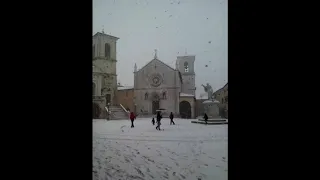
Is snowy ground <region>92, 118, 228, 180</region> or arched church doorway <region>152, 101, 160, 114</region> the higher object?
arched church doorway <region>152, 101, 160, 114</region>

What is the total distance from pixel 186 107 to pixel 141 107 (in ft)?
20.2

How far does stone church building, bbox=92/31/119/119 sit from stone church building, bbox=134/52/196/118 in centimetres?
326

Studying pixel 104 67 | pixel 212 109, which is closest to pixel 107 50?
pixel 104 67

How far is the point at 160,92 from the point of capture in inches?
1436

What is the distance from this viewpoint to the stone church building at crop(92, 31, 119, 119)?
118 ft

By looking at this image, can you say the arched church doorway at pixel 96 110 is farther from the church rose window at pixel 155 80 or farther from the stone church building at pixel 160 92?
the church rose window at pixel 155 80

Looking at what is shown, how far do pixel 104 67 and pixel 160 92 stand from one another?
8.32 m

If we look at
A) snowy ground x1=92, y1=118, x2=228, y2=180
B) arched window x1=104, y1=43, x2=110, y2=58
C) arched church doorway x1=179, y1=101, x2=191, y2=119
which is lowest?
snowy ground x1=92, y1=118, x2=228, y2=180

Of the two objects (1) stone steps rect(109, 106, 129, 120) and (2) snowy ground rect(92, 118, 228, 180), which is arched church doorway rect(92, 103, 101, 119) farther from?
(2) snowy ground rect(92, 118, 228, 180)

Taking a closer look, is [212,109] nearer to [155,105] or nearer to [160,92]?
[160,92]

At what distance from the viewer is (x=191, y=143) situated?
450 inches

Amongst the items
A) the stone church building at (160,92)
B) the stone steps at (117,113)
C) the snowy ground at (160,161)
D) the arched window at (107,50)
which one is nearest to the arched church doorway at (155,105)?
the stone church building at (160,92)

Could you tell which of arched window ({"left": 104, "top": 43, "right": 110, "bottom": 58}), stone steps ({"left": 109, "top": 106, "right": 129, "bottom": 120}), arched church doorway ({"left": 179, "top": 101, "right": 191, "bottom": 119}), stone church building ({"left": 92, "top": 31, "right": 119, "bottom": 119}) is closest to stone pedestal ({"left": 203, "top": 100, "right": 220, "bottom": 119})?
stone steps ({"left": 109, "top": 106, "right": 129, "bottom": 120})
